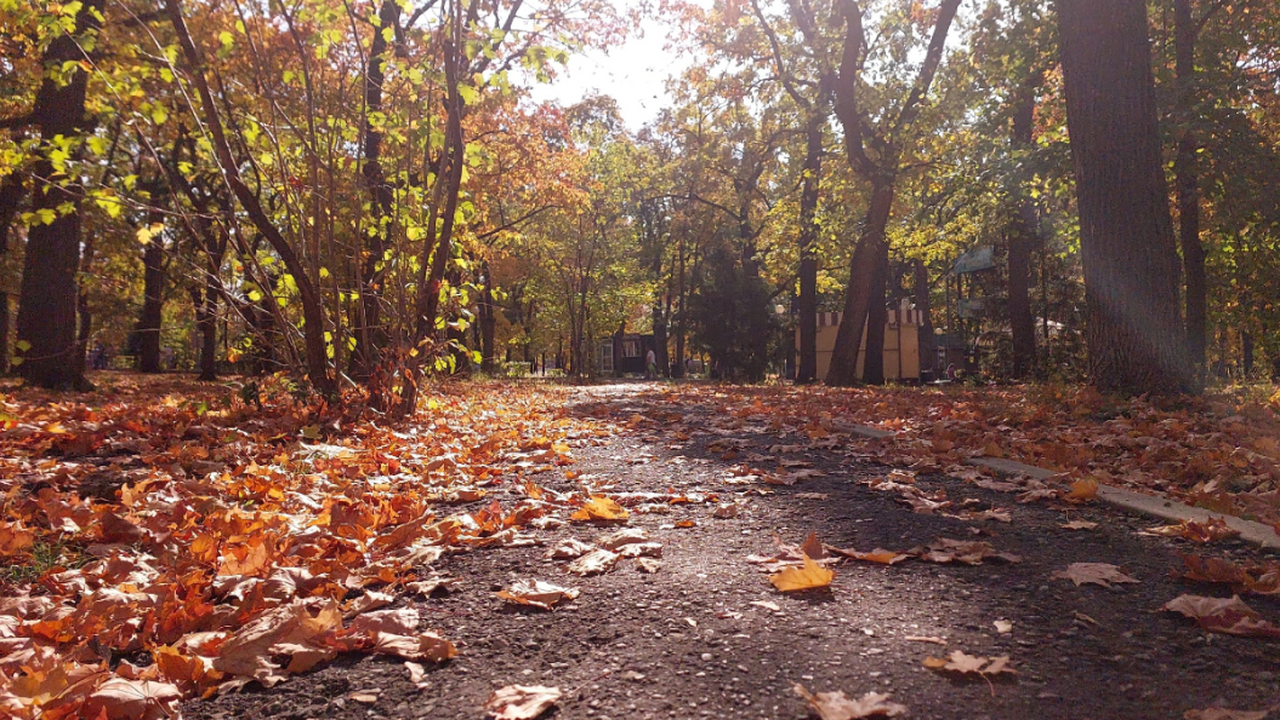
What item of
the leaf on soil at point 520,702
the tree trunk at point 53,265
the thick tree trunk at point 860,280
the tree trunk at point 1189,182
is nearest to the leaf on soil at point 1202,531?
the leaf on soil at point 520,702

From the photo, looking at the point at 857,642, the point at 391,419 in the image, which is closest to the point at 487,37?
the point at 391,419

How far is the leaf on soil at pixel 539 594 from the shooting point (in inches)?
89.3

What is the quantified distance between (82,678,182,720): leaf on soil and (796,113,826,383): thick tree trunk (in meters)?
16.7

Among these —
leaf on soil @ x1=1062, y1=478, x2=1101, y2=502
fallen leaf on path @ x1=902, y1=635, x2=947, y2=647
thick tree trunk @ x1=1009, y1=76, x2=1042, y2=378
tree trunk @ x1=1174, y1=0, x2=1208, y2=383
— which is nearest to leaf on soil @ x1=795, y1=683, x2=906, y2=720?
fallen leaf on path @ x1=902, y1=635, x2=947, y2=647

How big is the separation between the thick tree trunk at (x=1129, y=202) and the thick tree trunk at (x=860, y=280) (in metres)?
7.84

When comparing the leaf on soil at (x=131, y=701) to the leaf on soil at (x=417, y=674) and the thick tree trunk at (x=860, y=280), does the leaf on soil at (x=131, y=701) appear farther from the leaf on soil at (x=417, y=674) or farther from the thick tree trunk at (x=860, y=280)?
the thick tree trunk at (x=860, y=280)

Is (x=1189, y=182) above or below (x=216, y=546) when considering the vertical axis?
above

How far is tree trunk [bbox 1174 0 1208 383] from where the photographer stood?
9.54 meters

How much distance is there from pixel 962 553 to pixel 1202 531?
0.86 metres

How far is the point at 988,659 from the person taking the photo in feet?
5.56

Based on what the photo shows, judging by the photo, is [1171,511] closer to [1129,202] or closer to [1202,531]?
[1202,531]

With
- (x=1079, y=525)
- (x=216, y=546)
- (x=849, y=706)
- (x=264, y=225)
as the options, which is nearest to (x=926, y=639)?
(x=849, y=706)

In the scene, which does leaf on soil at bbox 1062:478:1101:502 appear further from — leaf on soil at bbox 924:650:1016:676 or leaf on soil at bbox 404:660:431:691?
leaf on soil at bbox 404:660:431:691

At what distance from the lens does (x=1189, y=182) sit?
11781 millimetres
